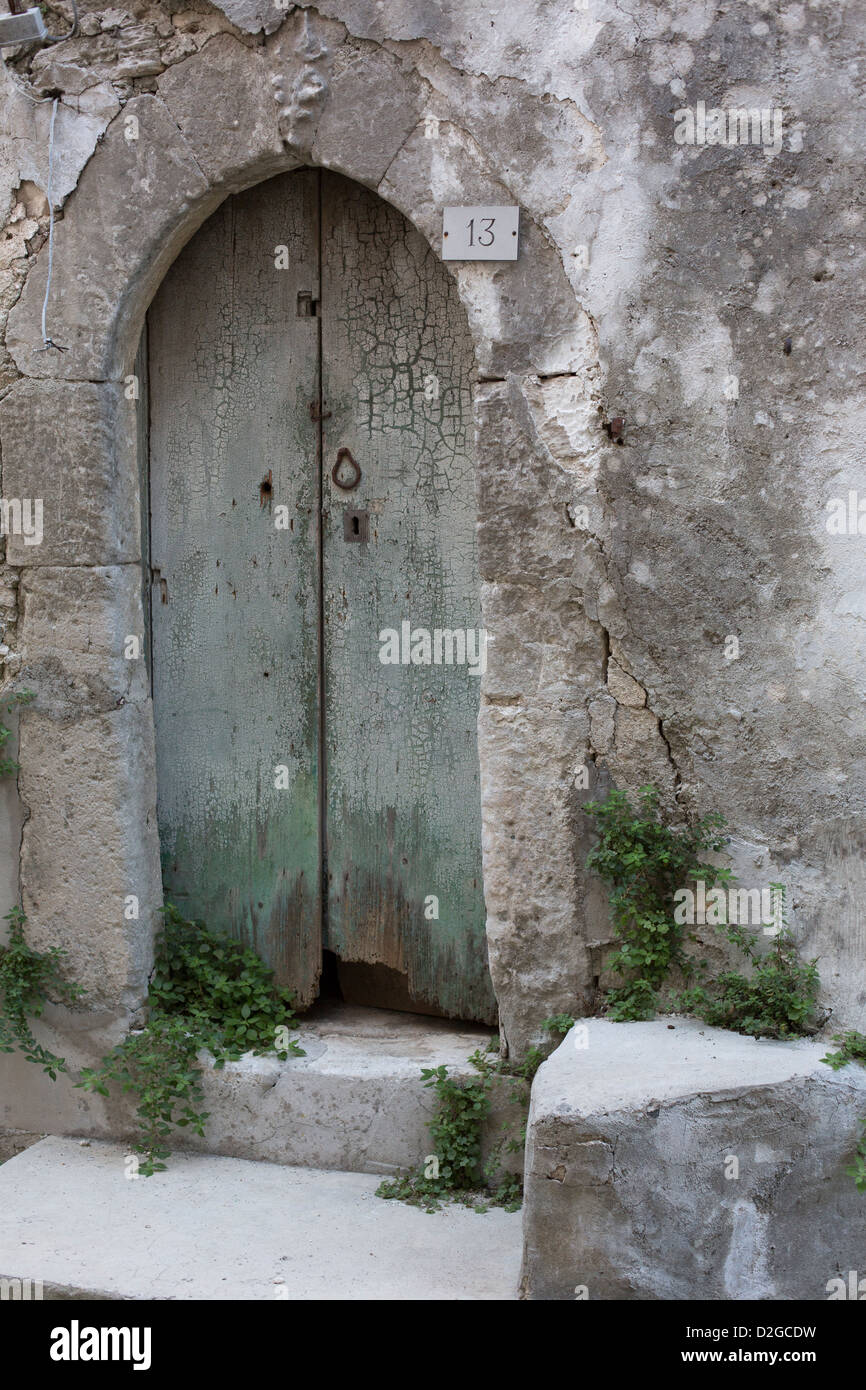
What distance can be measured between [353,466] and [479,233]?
0.78 meters

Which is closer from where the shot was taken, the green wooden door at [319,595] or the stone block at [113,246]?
the stone block at [113,246]

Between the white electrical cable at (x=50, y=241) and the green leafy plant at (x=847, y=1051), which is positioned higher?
the white electrical cable at (x=50, y=241)

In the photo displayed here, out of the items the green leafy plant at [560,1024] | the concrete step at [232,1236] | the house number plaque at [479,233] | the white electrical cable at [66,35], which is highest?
the white electrical cable at [66,35]

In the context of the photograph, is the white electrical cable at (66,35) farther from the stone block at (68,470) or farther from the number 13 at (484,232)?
the number 13 at (484,232)

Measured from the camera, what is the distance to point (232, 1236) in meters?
3.11

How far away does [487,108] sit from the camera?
309cm

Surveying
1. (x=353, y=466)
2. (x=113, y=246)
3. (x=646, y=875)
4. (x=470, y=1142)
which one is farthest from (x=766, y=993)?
(x=113, y=246)

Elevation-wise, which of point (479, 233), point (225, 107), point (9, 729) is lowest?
point (9, 729)

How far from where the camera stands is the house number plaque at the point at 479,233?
122 inches

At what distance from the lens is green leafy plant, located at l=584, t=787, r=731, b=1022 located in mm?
3098

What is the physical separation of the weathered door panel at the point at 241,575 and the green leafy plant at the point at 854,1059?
1563 mm

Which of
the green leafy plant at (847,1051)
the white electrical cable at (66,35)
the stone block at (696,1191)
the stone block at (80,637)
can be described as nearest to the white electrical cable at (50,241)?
the white electrical cable at (66,35)

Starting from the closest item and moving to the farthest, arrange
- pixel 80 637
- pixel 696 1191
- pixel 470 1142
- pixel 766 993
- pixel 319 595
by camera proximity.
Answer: pixel 696 1191
pixel 766 993
pixel 470 1142
pixel 80 637
pixel 319 595

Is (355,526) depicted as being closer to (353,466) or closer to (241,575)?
(353,466)
